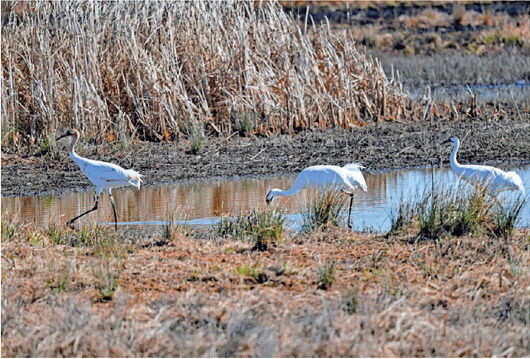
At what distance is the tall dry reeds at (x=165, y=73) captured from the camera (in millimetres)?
15391

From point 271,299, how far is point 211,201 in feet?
20.6

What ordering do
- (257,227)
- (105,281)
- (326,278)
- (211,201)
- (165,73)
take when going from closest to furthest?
(105,281) → (326,278) → (257,227) → (211,201) → (165,73)

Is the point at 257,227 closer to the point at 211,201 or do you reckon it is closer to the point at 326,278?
the point at 326,278

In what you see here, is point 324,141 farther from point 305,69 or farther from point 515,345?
point 515,345

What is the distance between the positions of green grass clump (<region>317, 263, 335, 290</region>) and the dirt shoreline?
24.2ft

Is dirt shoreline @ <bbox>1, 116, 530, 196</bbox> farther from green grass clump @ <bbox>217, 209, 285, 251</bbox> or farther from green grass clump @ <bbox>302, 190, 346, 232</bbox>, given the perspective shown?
green grass clump @ <bbox>302, 190, 346, 232</bbox>

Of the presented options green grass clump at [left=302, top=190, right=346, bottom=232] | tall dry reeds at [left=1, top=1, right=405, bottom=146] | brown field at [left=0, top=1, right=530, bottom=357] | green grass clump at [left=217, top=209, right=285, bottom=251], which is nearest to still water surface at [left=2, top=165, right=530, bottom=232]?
brown field at [left=0, top=1, right=530, bottom=357]

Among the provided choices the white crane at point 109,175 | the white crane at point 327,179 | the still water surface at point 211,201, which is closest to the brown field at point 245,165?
the still water surface at point 211,201

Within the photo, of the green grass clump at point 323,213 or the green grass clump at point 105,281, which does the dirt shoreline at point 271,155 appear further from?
the green grass clump at point 105,281

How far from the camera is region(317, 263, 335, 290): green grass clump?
21.8 feet

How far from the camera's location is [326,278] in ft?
21.8

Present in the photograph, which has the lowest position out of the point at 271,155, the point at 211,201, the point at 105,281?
the point at 211,201

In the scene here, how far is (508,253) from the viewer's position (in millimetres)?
7566

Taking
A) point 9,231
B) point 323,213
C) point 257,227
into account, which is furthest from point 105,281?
point 323,213
